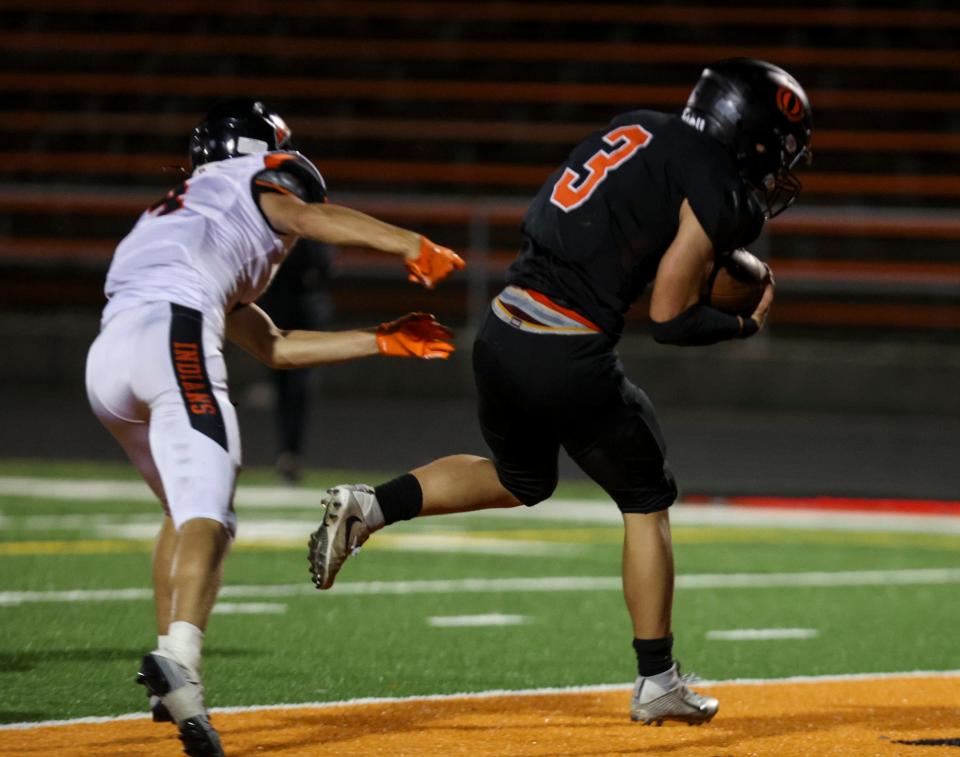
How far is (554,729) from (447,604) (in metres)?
2.77

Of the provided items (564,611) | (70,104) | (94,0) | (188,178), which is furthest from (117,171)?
(188,178)

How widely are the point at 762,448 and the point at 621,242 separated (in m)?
10.6

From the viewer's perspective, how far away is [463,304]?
19.9m

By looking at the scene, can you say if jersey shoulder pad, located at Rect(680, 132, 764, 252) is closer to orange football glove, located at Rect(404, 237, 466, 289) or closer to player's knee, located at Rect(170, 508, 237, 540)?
orange football glove, located at Rect(404, 237, 466, 289)

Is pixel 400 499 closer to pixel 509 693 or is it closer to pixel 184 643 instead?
pixel 509 693

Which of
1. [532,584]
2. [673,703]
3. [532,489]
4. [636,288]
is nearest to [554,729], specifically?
[673,703]

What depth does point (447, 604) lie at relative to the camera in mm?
8359

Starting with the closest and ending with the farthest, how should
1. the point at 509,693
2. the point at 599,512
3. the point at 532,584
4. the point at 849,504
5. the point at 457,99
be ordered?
the point at 509,693, the point at 532,584, the point at 599,512, the point at 849,504, the point at 457,99

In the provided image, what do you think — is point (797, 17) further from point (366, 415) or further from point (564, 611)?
point (564, 611)

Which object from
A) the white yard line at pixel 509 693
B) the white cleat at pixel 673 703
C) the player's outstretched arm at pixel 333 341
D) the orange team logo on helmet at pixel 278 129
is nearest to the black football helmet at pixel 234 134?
the orange team logo on helmet at pixel 278 129

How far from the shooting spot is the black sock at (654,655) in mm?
5668

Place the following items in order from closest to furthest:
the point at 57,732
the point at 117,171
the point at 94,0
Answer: the point at 57,732 < the point at 117,171 < the point at 94,0

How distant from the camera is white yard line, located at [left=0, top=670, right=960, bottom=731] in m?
5.59

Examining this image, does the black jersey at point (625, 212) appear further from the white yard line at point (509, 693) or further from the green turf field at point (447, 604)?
the green turf field at point (447, 604)
